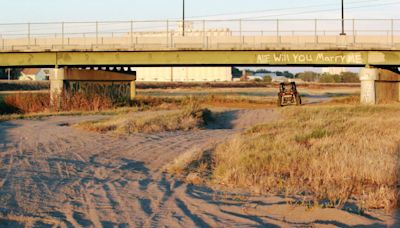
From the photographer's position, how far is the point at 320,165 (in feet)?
44.2

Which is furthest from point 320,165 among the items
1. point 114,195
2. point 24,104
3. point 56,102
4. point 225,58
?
point 24,104

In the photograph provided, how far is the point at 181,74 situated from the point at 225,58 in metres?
90.8

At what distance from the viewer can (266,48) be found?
38688 mm

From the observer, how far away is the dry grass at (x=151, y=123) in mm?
22031

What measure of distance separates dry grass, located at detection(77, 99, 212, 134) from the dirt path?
114 inches

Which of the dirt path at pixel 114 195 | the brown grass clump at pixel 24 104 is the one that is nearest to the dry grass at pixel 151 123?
the dirt path at pixel 114 195

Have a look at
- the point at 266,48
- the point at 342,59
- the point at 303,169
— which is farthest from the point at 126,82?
the point at 303,169

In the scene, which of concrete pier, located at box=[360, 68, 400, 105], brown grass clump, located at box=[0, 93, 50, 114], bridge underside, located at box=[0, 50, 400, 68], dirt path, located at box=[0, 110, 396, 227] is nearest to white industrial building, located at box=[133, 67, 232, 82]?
bridge underside, located at box=[0, 50, 400, 68]

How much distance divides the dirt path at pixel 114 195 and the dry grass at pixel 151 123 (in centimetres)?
290

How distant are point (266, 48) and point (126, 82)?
1218cm

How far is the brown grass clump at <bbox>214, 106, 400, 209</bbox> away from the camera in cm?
1093

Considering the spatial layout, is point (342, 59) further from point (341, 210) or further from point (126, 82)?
point (341, 210)

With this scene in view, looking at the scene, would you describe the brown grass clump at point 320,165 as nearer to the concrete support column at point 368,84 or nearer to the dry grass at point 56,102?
the dry grass at point 56,102

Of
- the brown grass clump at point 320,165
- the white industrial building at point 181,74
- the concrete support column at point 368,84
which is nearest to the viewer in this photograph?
the brown grass clump at point 320,165
